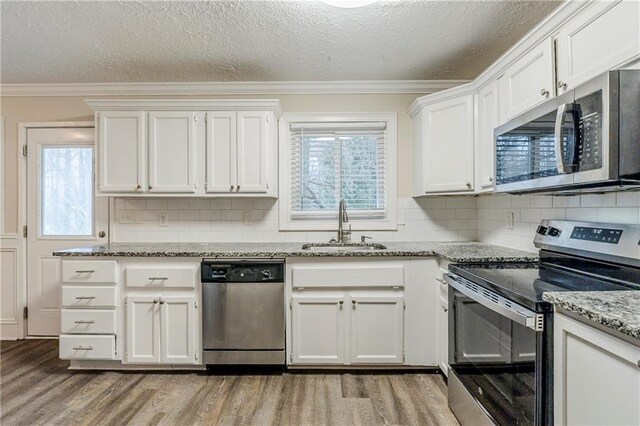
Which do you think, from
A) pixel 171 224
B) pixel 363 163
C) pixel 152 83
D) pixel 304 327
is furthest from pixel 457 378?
pixel 152 83

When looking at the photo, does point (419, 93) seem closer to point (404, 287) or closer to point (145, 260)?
point (404, 287)

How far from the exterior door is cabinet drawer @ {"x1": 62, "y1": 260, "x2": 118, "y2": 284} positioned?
777mm

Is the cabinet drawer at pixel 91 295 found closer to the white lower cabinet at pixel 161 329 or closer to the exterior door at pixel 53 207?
the white lower cabinet at pixel 161 329

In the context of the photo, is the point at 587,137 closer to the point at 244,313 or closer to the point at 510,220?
the point at 510,220

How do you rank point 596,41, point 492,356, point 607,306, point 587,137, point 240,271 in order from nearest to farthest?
point 607,306
point 587,137
point 596,41
point 492,356
point 240,271

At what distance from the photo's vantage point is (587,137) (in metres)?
1.26

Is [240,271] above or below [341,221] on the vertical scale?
below

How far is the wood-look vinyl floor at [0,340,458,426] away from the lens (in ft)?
6.44

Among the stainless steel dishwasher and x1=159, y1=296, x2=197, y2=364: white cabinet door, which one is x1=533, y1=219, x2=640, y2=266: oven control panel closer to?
the stainless steel dishwasher

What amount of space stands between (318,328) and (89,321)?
5.34ft

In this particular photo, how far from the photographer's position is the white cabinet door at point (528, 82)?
174 cm

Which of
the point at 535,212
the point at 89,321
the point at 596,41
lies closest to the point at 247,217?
the point at 89,321

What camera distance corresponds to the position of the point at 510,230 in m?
2.57

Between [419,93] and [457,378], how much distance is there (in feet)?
7.52
